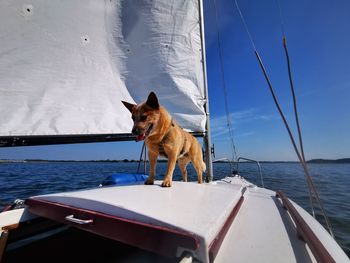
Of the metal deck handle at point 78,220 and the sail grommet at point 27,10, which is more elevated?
the sail grommet at point 27,10

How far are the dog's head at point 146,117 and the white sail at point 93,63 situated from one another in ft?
3.76

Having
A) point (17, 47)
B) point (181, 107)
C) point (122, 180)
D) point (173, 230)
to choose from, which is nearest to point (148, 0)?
point (181, 107)

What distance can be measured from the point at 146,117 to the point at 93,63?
5.10 feet

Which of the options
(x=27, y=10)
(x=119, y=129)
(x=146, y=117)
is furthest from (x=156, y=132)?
(x=27, y=10)

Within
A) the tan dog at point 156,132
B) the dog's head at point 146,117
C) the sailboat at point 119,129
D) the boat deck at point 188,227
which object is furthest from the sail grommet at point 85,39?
the boat deck at point 188,227

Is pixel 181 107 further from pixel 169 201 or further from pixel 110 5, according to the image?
pixel 169 201

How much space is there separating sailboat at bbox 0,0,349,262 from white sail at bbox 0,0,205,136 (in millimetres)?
13

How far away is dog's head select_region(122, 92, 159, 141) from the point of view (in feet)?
5.63

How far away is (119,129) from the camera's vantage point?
288cm

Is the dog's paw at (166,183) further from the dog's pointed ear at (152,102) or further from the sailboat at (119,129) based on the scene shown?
the dog's pointed ear at (152,102)

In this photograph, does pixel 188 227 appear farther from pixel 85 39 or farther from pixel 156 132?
pixel 85 39

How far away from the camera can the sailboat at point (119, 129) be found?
959 millimetres

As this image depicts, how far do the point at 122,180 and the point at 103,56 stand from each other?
76.2 inches

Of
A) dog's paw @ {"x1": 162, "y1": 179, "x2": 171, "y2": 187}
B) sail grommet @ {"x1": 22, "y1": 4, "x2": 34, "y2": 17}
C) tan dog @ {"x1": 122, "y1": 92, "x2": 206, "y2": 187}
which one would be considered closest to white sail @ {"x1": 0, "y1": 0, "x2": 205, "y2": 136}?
sail grommet @ {"x1": 22, "y1": 4, "x2": 34, "y2": 17}
